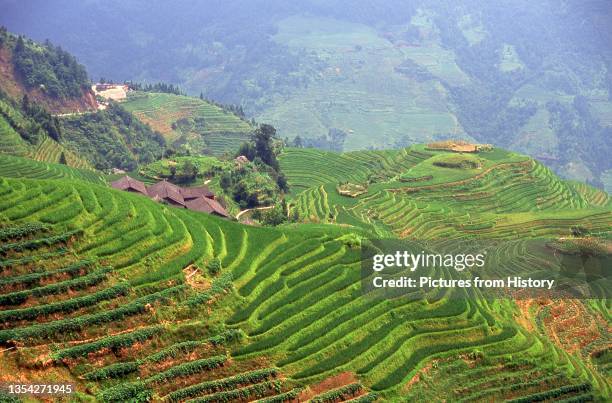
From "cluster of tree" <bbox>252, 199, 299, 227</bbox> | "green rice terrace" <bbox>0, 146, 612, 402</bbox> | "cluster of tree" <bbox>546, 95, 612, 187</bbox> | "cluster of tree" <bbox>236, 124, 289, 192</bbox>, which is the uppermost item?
"cluster of tree" <bbox>546, 95, 612, 187</bbox>

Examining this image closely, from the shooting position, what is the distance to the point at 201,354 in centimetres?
1962

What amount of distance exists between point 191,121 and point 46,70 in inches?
877

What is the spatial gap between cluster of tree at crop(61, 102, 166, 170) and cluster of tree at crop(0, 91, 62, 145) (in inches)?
204

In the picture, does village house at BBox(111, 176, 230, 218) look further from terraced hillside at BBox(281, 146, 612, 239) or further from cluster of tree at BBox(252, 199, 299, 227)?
terraced hillside at BBox(281, 146, 612, 239)

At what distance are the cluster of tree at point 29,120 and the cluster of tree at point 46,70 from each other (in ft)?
36.0

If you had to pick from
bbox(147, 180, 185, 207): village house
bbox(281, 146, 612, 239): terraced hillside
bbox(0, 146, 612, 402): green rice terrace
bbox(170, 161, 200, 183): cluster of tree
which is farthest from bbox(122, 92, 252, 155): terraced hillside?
bbox(0, 146, 612, 402): green rice terrace

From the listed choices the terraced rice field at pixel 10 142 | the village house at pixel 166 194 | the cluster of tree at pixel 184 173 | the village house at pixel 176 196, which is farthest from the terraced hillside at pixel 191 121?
the village house at pixel 166 194

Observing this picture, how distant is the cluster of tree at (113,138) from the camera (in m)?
76.6

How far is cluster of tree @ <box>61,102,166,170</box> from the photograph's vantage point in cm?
7662

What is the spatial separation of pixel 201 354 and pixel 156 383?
1.82m

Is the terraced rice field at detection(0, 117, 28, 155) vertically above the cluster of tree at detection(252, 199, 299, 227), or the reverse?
the terraced rice field at detection(0, 117, 28, 155)

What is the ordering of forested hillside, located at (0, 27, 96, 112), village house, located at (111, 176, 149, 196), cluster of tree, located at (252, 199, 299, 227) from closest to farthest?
1. cluster of tree, located at (252, 199, 299, 227)
2. village house, located at (111, 176, 149, 196)
3. forested hillside, located at (0, 27, 96, 112)

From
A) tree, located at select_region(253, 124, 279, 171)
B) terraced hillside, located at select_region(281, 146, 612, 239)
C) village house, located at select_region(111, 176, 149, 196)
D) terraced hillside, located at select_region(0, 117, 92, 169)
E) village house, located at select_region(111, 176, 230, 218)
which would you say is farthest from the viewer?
tree, located at select_region(253, 124, 279, 171)

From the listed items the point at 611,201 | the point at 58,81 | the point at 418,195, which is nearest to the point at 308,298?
the point at 418,195
